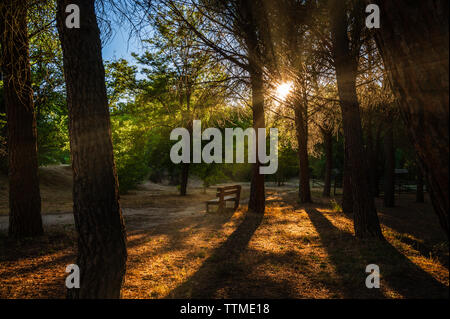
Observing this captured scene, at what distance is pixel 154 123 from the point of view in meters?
17.7

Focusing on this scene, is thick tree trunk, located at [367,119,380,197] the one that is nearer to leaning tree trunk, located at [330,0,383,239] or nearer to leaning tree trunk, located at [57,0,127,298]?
leaning tree trunk, located at [330,0,383,239]

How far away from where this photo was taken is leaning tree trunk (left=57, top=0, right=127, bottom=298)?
2697mm

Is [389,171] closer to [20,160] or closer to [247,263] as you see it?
[247,263]

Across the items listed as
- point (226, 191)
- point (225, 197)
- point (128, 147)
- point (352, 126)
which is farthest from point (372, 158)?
point (128, 147)

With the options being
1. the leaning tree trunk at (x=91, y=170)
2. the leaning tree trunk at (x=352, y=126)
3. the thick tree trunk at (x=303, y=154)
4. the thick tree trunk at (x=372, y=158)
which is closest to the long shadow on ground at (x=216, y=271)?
the leaning tree trunk at (x=91, y=170)

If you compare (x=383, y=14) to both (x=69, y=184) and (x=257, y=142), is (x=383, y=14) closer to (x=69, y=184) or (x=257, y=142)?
(x=257, y=142)

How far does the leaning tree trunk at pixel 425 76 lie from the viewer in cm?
172

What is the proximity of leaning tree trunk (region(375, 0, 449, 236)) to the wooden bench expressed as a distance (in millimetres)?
8421

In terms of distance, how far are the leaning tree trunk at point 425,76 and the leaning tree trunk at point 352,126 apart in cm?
409

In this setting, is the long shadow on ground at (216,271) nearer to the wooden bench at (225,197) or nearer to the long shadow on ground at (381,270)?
the long shadow on ground at (381,270)

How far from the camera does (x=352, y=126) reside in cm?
587

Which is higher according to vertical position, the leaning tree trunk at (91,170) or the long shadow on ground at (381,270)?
the leaning tree trunk at (91,170)

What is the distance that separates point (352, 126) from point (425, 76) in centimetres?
439

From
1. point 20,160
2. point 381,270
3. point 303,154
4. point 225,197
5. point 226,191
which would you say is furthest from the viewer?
point 303,154
